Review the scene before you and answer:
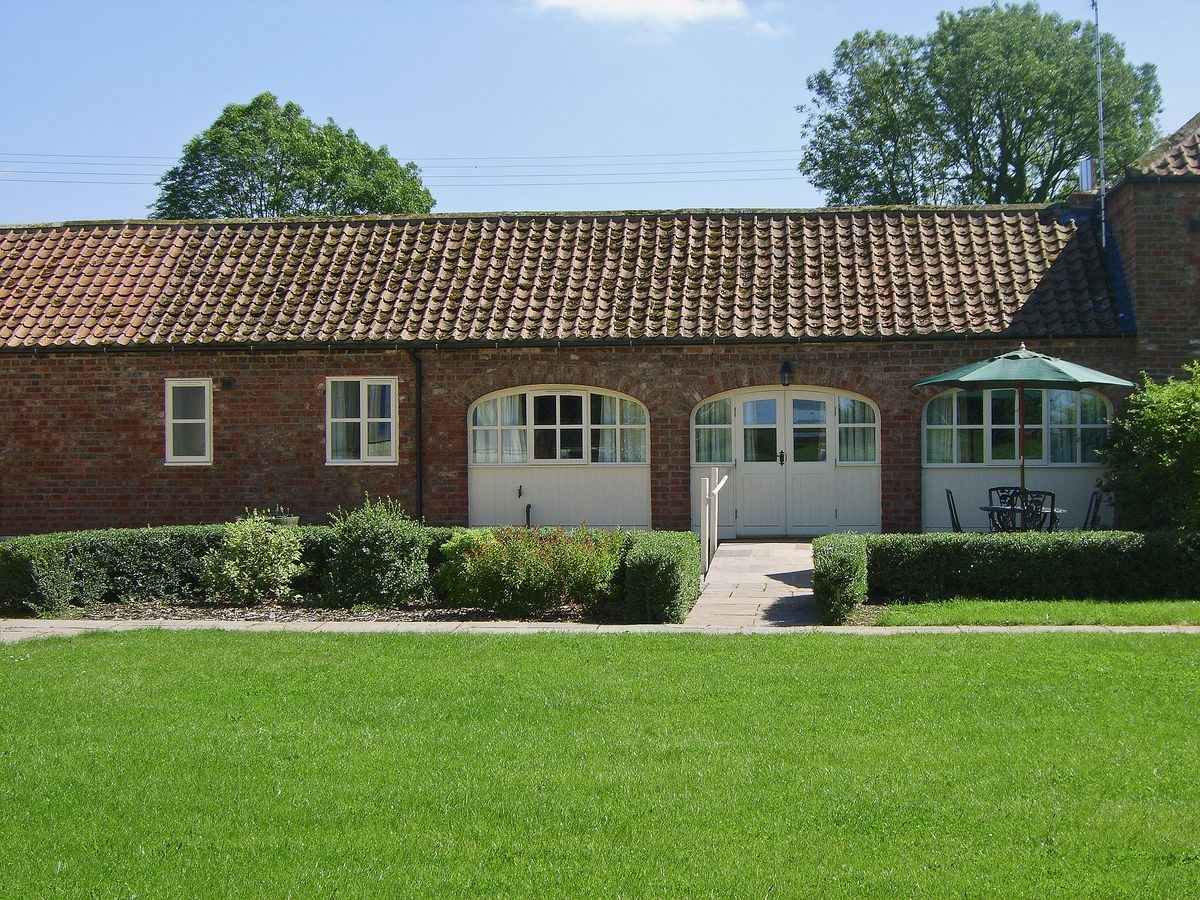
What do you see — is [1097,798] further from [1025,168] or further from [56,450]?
[1025,168]

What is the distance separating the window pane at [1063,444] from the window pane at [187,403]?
13.1m

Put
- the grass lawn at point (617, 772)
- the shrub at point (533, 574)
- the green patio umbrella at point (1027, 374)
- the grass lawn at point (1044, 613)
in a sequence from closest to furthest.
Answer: the grass lawn at point (617, 772) < the grass lawn at point (1044, 613) < the shrub at point (533, 574) < the green patio umbrella at point (1027, 374)

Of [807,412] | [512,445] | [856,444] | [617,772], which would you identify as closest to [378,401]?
[512,445]

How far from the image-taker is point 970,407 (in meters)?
18.2

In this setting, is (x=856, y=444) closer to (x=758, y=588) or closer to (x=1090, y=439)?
(x=1090, y=439)

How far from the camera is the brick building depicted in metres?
17.8

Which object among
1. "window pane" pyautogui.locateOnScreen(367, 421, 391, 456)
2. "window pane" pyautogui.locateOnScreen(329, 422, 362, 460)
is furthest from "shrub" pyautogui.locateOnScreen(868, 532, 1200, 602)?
"window pane" pyautogui.locateOnScreen(329, 422, 362, 460)

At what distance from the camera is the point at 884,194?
44625 mm

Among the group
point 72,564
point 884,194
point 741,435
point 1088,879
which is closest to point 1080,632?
point 1088,879

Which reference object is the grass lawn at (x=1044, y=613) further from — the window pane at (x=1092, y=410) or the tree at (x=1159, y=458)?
the window pane at (x=1092, y=410)

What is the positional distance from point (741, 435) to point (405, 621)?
7937 millimetres

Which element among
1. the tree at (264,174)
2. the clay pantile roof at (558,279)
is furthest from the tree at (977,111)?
the clay pantile roof at (558,279)

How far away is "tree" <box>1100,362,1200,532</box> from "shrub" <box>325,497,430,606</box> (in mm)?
8823

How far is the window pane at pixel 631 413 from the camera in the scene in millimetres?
18562
